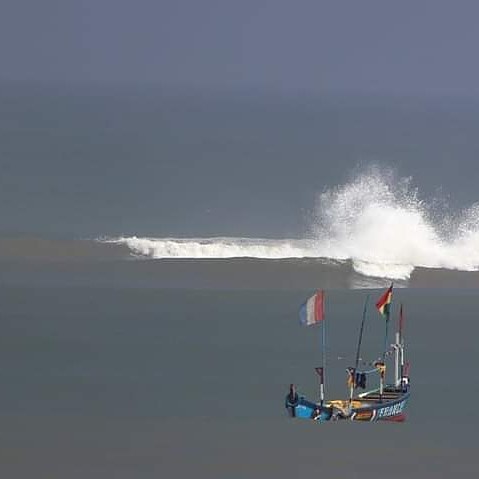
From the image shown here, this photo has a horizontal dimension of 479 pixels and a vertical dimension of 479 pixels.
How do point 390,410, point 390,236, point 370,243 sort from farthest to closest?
point 390,236
point 370,243
point 390,410

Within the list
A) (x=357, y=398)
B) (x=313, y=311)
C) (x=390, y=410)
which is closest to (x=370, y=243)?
(x=313, y=311)

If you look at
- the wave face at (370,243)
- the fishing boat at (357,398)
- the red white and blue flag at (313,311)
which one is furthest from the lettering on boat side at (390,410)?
the wave face at (370,243)

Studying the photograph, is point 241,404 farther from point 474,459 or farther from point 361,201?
point 361,201

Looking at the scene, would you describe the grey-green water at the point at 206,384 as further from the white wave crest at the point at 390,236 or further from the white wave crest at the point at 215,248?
the white wave crest at the point at 215,248

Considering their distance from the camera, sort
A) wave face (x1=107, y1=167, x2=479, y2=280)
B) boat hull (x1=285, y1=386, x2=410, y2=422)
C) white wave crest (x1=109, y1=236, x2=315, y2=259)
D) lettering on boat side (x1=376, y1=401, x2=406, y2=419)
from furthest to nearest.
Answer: white wave crest (x1=109, y1=236, x2=315, y2=259) → wave face (x1=107, y1=167, x2=479, y2=280) → lettering on boat side (x1=376, y1=401, x2=406, y2=419) → boat hull (x1=285, y1=386, x2=410, y2=422)

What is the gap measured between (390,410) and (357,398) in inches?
28.1

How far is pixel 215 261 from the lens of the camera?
157 ft

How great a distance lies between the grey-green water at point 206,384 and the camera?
30.6 m

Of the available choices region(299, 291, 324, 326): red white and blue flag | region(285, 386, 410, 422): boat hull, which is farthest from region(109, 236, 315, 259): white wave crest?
region(285, 386, 410, 422): boat hull

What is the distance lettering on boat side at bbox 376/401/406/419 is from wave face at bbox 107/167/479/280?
1274cm

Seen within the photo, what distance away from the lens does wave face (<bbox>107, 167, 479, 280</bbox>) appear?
4869cm

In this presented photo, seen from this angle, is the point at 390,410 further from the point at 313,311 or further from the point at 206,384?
the point at 206,384

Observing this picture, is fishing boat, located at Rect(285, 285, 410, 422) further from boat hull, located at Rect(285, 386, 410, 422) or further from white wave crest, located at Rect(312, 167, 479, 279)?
white wave crest, located at Rect(312, 167, 479, 279)

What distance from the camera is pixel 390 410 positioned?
33844 mm
